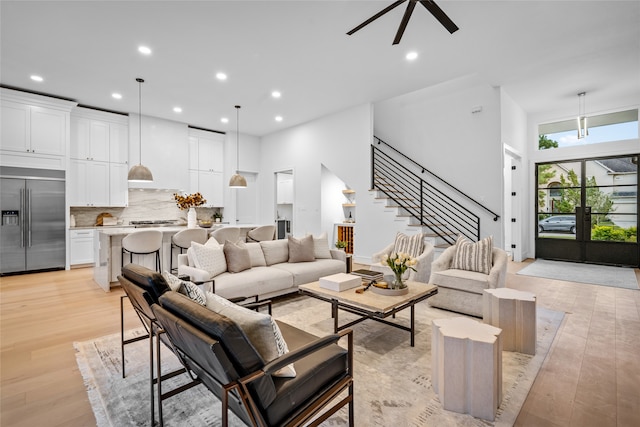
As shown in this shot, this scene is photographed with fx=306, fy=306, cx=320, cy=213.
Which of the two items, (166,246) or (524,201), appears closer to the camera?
(166,246)

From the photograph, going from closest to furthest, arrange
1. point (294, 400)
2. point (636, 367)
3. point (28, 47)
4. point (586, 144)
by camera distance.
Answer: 1. point (294, 400)
2. point (636, 367)
3. point (28, 47)
4. point (586, 144)

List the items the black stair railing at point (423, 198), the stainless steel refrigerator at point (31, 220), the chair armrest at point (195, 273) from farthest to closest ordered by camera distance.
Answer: the black stair railing at point (423, 198), the stainless steel refrigerator at point (31, 220), the chair armrest at point (195, 273)

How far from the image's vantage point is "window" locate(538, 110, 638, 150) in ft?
20.6

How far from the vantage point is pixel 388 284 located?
2807 mm

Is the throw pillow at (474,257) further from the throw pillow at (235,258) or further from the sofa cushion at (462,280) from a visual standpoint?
the throw pillow at (235,258)

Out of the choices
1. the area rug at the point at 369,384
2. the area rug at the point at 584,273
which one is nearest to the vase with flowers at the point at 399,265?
the area rug at the point at 369,384

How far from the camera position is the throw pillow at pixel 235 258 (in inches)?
142

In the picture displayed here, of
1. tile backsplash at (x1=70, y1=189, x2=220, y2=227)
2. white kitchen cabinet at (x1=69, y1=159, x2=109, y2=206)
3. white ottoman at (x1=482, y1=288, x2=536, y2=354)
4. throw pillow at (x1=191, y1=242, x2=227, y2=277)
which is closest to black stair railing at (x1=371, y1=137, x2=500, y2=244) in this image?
white ottoman at (x1=482, y1=288, x2=536, y2=354)

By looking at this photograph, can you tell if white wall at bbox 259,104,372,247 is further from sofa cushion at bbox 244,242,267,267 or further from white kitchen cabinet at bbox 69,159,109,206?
white kitchen cabinet at bbox 69,159,109,206

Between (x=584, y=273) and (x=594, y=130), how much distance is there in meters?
3.28

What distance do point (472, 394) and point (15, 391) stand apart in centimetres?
296

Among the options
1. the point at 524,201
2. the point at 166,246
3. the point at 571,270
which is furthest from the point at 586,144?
the point at 166,246

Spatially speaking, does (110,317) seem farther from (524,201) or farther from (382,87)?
(524,201)

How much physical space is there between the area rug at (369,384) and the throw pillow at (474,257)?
31.5 inches
